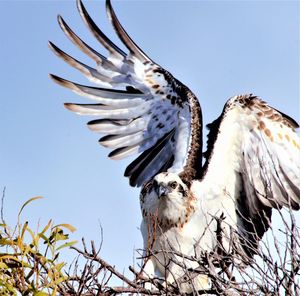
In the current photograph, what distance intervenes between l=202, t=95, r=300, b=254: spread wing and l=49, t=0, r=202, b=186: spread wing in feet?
3.14

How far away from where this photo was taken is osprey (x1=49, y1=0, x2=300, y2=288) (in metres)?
6.58

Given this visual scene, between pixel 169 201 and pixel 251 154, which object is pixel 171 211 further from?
pixel 251 154

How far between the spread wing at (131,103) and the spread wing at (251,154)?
3.14 ft

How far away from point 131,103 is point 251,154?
1.82 metres

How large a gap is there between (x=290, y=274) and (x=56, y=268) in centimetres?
150

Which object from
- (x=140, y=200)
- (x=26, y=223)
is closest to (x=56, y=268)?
(x=26, y=223)

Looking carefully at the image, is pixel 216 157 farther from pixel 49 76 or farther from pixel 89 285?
pixel 89 285

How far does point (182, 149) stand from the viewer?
761 centimetres

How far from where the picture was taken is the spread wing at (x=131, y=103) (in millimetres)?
7961

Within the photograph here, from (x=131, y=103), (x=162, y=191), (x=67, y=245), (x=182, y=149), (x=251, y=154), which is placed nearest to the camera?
(x=67, y=245)

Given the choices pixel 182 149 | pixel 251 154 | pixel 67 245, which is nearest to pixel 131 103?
pixel 182 149

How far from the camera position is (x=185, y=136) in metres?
7.70

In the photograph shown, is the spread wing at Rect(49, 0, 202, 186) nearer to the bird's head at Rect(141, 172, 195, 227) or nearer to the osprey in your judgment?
the osprey

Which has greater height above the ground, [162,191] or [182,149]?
[182,149]
